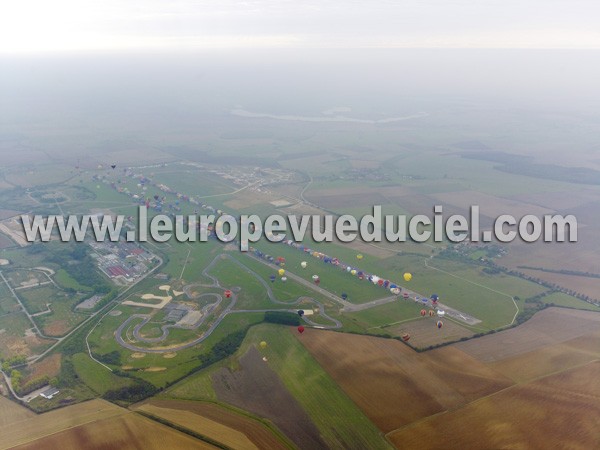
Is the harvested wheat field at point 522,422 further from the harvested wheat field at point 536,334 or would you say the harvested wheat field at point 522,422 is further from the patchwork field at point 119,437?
the patchwork field at point 119,437

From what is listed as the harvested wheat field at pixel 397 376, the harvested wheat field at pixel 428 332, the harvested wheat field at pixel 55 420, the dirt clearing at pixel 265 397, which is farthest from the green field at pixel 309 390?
the harvested wheat field at pixel 428 332

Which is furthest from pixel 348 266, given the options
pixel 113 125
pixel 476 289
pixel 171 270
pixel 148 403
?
pixel 113 125

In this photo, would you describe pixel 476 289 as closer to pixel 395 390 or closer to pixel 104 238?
pixel 395 390

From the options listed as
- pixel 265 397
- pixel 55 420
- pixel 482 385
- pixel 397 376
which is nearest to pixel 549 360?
pixel 482 385

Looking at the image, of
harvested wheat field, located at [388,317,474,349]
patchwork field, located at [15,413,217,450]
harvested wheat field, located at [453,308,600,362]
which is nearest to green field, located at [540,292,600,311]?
harvested wheat field, located at [453,308,600,362]

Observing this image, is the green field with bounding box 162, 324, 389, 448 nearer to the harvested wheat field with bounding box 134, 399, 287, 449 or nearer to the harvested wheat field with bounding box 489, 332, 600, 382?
the harvested wheat field with bounding box 134, 399, 287, 449
